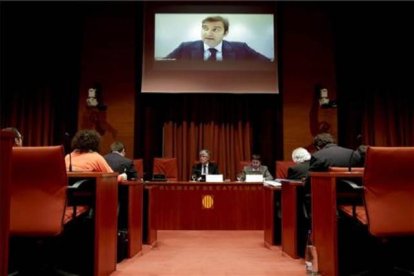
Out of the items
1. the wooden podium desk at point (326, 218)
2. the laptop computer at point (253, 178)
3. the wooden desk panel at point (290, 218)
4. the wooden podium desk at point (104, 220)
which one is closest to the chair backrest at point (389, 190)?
the wooden podium desk at point (326, 218)

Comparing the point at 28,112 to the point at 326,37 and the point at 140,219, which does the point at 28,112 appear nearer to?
the point at 140,219

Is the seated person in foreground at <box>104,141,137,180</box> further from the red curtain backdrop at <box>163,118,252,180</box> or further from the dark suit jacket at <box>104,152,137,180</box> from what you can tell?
the red curtain backdrop at <box>163,118,252,180</box>

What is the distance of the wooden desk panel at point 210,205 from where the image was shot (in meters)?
6.32

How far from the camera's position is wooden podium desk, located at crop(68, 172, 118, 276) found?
2.85m

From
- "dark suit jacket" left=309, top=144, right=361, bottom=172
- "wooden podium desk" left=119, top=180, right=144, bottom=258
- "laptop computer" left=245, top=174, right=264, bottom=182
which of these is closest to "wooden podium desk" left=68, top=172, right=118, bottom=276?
"wooden podium desk" left=119, top=180, right=144, bottom=258

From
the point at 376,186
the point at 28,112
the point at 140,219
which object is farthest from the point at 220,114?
the point at 376,186

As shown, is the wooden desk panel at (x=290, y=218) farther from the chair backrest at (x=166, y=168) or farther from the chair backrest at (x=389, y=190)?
the chair backrest at (x=166, y=168)

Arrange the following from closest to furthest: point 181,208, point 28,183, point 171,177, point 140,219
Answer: point 28,183 < point 140,219 < point 181,208 < point 171,177

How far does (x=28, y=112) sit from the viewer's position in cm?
759

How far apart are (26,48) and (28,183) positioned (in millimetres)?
5539

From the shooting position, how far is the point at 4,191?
Answer: 5.64 feet

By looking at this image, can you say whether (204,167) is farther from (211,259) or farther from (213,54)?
(211,259)

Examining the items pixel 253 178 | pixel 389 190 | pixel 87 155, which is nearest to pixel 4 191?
pixel 87 155

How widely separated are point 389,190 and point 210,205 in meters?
3.85
